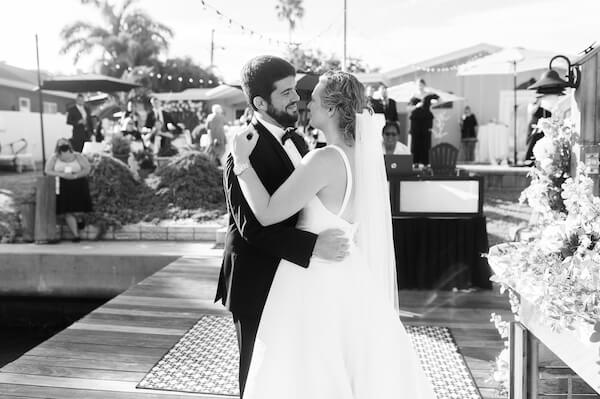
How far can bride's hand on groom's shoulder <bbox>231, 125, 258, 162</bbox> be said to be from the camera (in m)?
2.06

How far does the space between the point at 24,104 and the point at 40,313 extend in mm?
20957

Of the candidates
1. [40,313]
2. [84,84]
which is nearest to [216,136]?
[40,313]

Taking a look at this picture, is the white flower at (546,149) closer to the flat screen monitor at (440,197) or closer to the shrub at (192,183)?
the flat screen monitor at (440,197)

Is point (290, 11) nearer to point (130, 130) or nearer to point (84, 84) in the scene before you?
point (84, 84)

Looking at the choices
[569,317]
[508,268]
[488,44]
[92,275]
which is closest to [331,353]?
[508,268]

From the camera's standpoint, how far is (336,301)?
220cm

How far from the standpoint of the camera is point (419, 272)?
536 cm

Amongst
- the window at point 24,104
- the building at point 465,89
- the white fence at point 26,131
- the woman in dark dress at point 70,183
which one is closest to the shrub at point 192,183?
the woman in dark dress at point 70,183

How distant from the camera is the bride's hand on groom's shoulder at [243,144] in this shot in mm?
2061

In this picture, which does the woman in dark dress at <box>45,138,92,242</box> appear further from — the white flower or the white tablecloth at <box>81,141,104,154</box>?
the white flower

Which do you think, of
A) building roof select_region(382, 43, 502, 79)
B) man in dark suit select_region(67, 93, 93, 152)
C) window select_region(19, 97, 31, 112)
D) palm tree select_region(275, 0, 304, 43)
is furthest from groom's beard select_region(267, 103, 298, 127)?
palm tree select_region(275, 0, 304, 43)

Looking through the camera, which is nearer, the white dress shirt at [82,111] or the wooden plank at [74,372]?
the wooden plank at [74,372]

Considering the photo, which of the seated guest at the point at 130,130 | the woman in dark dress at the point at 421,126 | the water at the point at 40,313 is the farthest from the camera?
the seated guest at the point at 130,130

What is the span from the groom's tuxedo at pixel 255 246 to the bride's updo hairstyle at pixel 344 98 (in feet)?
0.74
